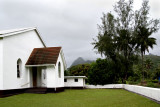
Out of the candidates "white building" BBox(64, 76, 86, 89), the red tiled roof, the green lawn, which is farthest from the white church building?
"white building" BBox(64, 76, 86, 89)

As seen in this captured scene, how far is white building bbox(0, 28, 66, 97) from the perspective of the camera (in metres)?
17.1

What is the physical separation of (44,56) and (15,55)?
359 cm

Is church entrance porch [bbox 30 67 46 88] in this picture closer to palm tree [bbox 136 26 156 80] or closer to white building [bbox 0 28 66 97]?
white building [bbox 0 28 66 97]

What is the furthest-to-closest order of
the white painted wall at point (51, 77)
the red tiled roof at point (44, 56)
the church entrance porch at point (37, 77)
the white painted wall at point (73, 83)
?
the white painted wall at point (73, 83), the church entrance porch at point (37, 77), the red tiled roof at point (44, 56), the white painted wall at point (51, 77)

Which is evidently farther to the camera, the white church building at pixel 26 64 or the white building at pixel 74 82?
the white building at pixel 74 82

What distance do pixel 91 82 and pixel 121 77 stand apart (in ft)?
22.0

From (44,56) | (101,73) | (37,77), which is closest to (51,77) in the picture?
(44,56)

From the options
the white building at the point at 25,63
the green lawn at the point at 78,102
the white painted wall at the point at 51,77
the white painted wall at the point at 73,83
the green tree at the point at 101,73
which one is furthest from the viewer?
the green tree at the point at 101,73

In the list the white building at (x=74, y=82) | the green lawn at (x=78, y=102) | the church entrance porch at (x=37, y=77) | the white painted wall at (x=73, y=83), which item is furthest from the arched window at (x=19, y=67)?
the white painted wall at (x=73, y=83)

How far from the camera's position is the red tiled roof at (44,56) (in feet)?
67.8

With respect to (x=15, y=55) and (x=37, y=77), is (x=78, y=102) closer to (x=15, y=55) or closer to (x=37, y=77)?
(x=15, y=55)

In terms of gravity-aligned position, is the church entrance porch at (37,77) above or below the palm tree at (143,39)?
below

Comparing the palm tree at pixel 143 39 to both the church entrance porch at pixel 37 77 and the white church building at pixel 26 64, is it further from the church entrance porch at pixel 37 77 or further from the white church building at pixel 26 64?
the church entrance porch at pixel 37 77

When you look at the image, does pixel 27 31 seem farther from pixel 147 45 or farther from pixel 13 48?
pixel 147 45
